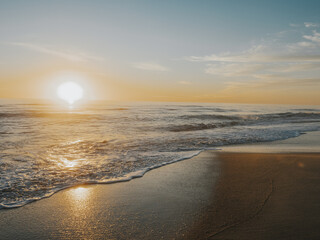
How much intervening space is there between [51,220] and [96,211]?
68 centimetres

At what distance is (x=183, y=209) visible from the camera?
380 cm

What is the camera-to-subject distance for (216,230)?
315 centimetres

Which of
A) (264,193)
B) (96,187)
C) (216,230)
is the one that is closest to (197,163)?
(264,193)

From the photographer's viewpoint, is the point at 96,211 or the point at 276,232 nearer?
the point at 276,232

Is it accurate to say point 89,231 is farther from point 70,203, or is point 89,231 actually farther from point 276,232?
point 276,232

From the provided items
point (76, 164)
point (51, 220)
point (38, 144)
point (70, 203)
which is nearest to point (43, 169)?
point (76, 164)

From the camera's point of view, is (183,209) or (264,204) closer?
(183,209)

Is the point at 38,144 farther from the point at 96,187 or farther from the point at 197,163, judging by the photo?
the point at 197,163

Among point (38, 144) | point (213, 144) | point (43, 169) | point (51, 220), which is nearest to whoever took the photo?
point (51, 220)

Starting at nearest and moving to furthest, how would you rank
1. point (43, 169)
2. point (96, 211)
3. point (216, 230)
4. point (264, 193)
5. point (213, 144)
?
point (216, 230) → point (96, 211) → point (264, 193) → point (43, 169) → point (213, 144)

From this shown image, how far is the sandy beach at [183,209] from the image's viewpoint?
10.2 ft

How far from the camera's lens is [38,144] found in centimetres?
1009

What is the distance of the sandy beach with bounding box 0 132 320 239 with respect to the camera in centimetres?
310

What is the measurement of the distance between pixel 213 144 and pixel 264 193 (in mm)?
6575
